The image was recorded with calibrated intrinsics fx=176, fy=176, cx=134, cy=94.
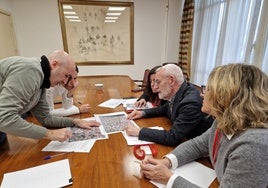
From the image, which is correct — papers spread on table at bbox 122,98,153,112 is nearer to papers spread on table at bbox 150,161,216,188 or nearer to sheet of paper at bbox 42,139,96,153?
sheet of paper at bbox 42,139,96,153

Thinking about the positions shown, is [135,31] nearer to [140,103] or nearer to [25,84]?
[140,103]

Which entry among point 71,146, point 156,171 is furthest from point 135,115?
point 156,171

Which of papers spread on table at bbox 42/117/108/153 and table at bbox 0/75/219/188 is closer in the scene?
table at bbox 0/75/219/188

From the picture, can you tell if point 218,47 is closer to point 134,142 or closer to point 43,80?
point 134,142

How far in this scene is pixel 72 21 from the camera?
3.82 meters

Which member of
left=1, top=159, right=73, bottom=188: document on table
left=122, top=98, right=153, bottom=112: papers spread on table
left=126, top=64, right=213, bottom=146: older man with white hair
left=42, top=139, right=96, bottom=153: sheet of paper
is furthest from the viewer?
left=122, top=98, right=153, bottom=112: papers spread on table

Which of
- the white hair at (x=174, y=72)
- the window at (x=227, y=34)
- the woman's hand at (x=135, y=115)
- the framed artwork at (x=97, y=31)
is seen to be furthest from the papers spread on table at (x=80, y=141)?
the framed artwork at (x=97, y=31)

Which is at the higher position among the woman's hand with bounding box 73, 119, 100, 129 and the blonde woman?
the blonde woman

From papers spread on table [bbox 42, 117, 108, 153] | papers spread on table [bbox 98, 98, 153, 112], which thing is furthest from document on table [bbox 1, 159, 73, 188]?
papers spread on table [bbox 98, 98, 153, 112]

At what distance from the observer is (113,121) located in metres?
1.40

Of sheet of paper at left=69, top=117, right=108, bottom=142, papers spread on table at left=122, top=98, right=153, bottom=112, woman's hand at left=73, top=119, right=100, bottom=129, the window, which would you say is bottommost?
papers spread on table at left=122, top=98, right=153, bottom=112

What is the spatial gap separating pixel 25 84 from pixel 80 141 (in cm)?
45

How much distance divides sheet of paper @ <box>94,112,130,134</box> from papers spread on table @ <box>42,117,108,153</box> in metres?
0.06

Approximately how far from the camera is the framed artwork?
3789 mm
